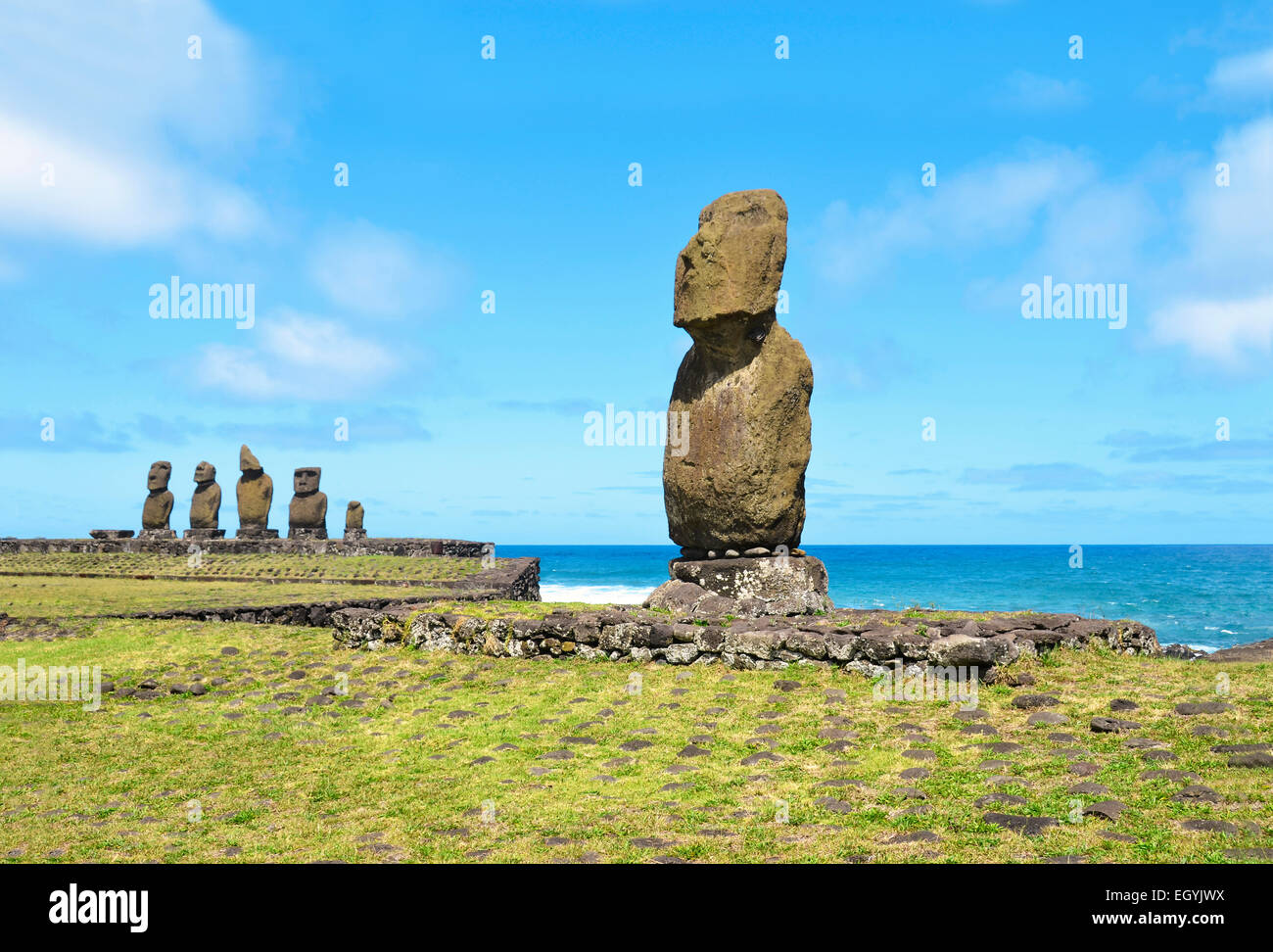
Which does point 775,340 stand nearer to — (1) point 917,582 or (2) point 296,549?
(2) point 296,549

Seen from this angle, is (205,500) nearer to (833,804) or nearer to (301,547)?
(301,547)

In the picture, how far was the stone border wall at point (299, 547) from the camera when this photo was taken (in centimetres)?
3806

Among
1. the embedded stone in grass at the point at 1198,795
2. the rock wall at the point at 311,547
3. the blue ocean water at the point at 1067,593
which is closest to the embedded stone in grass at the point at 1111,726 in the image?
the embedded stone in grass at the point at 1198,795

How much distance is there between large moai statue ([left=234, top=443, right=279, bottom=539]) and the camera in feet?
136

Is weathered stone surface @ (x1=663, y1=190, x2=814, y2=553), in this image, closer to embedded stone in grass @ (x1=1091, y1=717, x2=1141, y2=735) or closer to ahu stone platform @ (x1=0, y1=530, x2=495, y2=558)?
embedded stone in grass @ (x1=1091, y1=717, x2=1141, y2=735)

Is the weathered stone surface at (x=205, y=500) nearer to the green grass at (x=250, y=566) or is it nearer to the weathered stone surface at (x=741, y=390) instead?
the green grass at (x=250, y=566)

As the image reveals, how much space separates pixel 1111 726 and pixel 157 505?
140ft

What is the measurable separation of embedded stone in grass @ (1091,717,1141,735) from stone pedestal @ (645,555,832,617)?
192 inches

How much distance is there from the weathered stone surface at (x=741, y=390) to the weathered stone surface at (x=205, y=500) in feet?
114

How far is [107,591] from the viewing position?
1001 inches

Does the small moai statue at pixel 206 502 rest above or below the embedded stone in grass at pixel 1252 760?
above

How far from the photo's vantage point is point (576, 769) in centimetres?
857

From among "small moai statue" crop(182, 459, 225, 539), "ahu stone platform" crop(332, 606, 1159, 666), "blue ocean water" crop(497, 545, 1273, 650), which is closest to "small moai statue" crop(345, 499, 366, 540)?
"small moai statue" crop(182, 459, 225, 539)

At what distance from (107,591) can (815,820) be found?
24849mm
